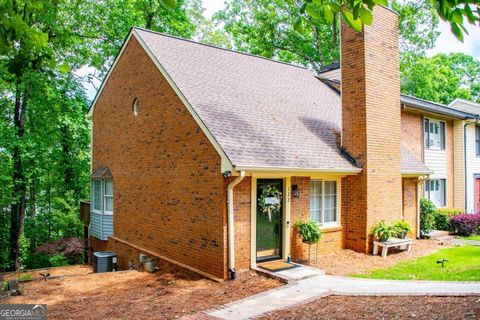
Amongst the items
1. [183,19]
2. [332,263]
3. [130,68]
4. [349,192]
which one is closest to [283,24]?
[183,19]

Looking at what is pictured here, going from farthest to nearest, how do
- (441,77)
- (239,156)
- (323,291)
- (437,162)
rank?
(441,77) < (437,162) < (239,156) < (323,291)

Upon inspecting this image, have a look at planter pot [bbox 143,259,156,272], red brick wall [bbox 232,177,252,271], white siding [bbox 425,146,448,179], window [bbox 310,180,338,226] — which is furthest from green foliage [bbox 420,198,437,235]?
planter pot [bbox 143,259,156,272]

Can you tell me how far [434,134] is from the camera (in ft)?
62.6

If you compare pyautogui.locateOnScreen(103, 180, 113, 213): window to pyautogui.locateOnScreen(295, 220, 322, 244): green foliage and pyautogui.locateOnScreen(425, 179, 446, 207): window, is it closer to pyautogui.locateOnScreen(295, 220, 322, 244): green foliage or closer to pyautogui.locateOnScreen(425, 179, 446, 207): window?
pyautogui.locateOnScreen(295, 220, 322, 244): green foliage

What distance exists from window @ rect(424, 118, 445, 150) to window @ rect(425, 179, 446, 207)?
1.70 metres

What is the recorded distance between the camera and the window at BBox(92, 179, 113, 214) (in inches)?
599

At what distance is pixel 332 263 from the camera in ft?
34.3

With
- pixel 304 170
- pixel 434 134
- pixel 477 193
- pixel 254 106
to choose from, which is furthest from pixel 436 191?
pixel 304 170

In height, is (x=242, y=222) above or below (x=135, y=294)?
above

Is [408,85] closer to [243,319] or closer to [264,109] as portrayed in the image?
[264,109]

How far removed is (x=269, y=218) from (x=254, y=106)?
3.65 m

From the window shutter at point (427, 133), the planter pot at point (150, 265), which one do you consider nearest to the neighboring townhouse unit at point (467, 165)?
the window shutter at point (427, 133)

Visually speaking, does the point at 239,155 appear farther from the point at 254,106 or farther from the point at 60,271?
the point at 60,271

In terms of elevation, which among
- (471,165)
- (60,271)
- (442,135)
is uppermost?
(442,135)
